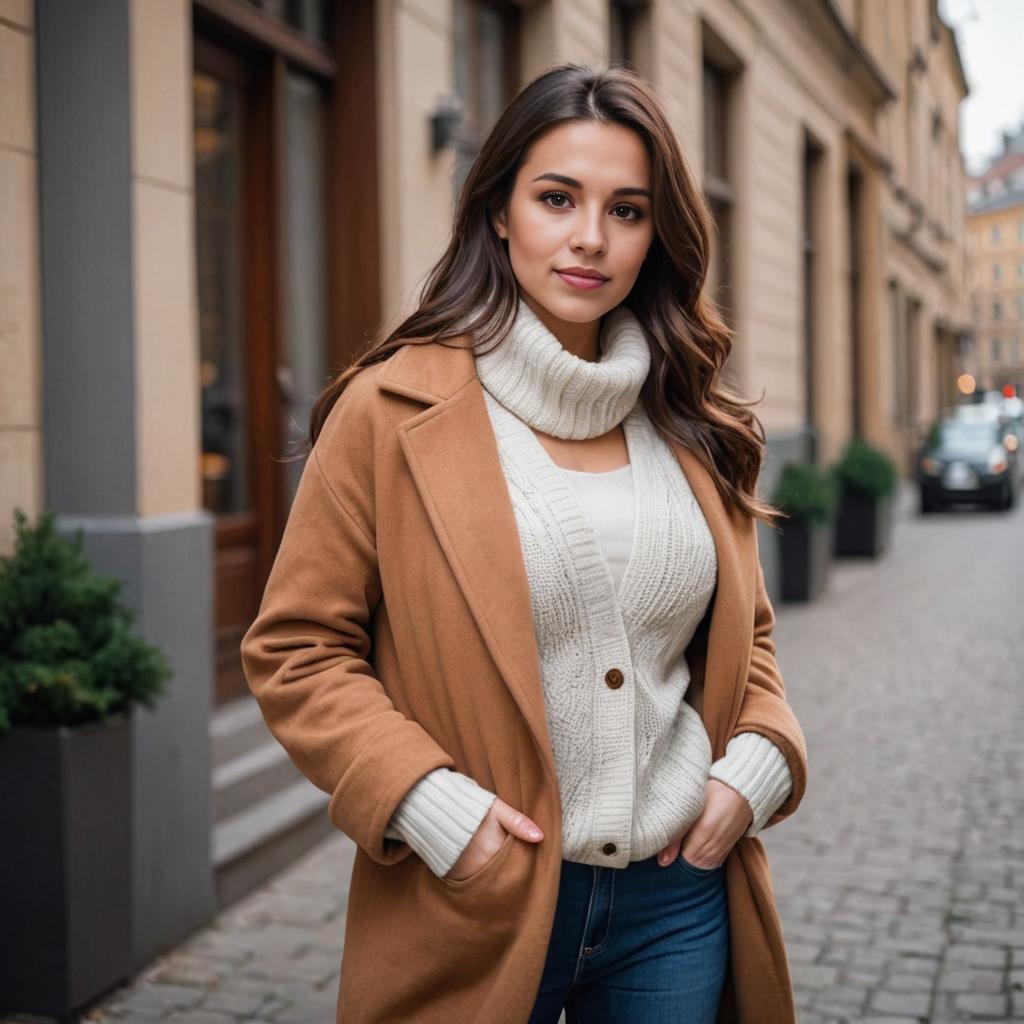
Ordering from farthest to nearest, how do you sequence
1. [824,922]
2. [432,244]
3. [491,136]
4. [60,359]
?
1. [432,244]
2. [824,922]
3. [60,359]
4. [491,136]

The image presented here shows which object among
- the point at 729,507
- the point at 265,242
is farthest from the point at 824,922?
the point at 265,242

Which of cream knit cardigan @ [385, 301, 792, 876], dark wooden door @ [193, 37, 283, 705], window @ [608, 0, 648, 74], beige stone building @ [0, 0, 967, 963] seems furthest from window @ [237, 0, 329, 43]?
cream knit cardigan @ [385, 301, 792, 876]

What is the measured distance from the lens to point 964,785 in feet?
21.5

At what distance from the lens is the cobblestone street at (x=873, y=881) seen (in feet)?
13.6

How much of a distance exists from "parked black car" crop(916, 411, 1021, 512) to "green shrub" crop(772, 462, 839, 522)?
33.5 ft

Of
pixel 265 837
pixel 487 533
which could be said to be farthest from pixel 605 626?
pixel 265 837

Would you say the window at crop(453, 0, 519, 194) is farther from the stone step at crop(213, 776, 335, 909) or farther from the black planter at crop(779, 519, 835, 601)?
the black planter at crop(779, 519, 835, 601)

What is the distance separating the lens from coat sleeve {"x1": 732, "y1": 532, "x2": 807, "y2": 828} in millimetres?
2145

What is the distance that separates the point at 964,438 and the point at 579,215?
21.9 meters

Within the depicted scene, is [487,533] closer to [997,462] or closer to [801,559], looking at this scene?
[801,559]

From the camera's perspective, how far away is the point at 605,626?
2004mm

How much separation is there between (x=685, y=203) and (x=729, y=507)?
487 millimetres

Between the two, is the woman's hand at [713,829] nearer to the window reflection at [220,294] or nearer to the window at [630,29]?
the window reflection at [220,294]

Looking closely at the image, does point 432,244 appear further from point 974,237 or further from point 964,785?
point 974,237
